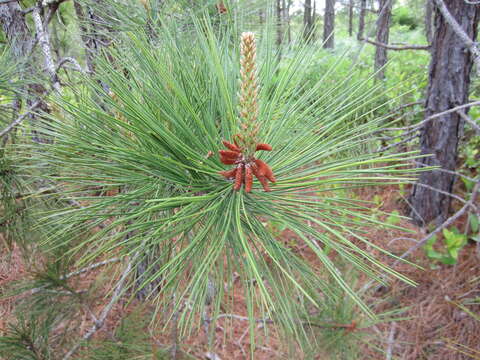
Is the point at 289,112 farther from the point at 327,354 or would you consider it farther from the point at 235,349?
the point at 235,349

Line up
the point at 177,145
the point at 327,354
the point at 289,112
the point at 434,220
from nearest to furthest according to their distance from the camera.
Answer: the point at 177,145 < the point at 289,112 < the point at 327,354 < the point at 434,220

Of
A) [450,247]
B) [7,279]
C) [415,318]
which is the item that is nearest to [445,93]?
[450,247]

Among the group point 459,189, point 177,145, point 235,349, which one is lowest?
point 235,349

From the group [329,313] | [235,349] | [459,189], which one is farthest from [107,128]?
[459,189]

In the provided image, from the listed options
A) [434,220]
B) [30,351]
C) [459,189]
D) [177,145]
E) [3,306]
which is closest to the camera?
[177,145]

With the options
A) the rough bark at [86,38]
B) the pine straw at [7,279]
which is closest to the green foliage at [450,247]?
the rough bark at [86,38]

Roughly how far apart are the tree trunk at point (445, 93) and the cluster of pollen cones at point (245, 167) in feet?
4.69

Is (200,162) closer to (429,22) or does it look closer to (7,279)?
(7,279)

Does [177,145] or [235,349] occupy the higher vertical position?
[177,145]

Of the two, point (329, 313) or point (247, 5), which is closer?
point (329, 313)

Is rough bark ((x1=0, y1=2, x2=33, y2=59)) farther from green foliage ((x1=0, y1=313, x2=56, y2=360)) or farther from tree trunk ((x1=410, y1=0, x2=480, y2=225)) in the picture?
tree trunk ((x1=410, y1=0, x2=480, y2=225))

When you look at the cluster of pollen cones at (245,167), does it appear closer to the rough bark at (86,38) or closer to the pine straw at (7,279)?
the rough bark at (86,38)

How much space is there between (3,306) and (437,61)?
253cm

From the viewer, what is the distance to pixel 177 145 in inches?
20.4
